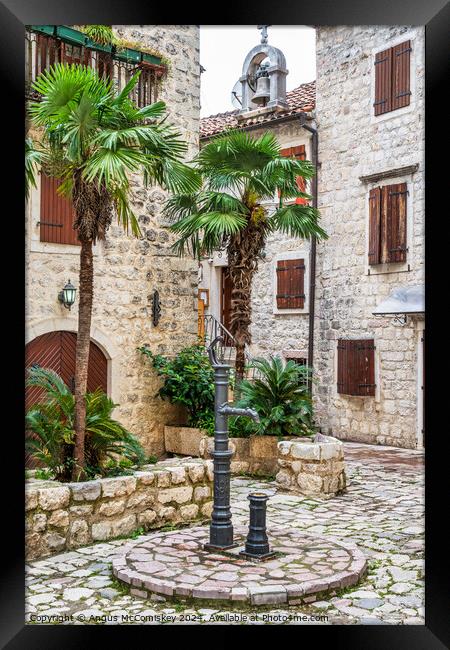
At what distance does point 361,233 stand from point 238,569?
9443mm

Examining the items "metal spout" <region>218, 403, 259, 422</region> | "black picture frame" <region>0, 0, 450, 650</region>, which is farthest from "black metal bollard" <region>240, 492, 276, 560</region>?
"black picture frame" <region>0, 0, 450, 650</region>

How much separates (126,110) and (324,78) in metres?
9.03

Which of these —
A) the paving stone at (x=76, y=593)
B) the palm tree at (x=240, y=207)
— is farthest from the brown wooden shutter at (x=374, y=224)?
the paving stone at (x=76, y=593)

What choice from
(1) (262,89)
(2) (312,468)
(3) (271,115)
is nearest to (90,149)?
(2) (312,468)

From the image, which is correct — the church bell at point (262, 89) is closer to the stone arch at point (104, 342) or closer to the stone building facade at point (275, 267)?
the stone building facade at point (275, 267)

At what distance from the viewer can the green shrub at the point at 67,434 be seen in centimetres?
613

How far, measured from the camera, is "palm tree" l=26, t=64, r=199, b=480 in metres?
5.90

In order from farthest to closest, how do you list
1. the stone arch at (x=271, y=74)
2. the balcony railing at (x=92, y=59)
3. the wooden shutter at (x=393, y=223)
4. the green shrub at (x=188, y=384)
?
the stone arch at (x=271, y=74) < the wooden shutter at (x=393, y=223) < the green shrub at (x=188, y=384) < the balcony railing at (x=92, y=59)

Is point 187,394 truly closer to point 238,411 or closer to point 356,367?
point 356,367

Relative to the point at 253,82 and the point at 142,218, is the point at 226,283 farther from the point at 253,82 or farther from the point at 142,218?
the point at 142,218

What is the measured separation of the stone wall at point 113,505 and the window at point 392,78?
8374 mm

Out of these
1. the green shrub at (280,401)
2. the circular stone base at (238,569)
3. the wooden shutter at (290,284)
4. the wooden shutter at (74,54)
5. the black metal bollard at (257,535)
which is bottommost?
the circular stone base at (238,569)

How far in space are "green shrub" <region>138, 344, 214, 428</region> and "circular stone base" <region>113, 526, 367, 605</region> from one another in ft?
14.8
